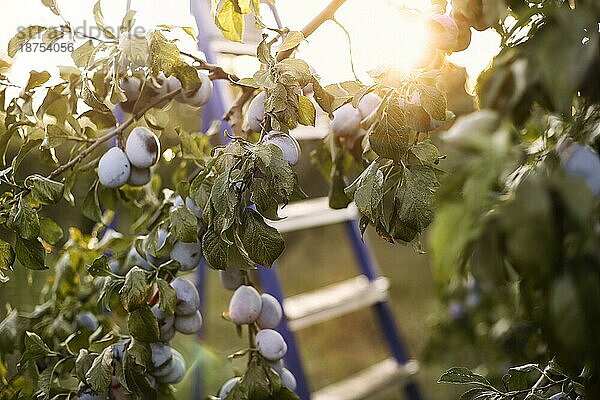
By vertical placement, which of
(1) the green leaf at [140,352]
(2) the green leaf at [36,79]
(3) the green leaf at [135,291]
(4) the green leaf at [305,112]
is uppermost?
(4) the green leaf at [305,112]

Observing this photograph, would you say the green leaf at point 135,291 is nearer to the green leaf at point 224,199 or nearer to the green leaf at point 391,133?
the green leaf at point 224,199

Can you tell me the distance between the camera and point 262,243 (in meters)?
0.69

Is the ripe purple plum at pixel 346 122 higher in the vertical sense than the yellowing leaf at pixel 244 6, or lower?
lower

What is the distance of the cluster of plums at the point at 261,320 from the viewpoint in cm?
85

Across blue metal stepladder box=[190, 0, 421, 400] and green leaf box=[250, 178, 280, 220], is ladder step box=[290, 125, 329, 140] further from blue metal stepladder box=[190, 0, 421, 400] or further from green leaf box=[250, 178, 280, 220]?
green leaf box=[250, 178, 280, 220]

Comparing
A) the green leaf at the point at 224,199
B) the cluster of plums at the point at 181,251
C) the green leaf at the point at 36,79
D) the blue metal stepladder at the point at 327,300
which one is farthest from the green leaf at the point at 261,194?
the blue metal stepladder at the point at 327,300

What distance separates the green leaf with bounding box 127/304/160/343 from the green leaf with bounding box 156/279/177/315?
14mm

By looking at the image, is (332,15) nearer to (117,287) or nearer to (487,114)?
(117,287)

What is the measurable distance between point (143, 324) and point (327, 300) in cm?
118

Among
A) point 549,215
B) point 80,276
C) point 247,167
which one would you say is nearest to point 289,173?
point 247,167

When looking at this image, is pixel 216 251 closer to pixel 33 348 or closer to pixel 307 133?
pixel 33 348

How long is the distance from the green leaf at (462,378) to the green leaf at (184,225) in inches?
11.6

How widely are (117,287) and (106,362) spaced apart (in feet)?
0.27

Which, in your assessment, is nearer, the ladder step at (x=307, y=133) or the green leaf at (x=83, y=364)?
the green leaf at (x=83, y=364)
